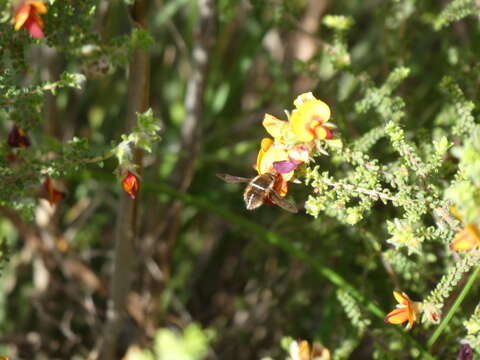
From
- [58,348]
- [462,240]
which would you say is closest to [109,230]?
[58,348]

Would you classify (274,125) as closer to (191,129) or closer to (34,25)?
(34,25)

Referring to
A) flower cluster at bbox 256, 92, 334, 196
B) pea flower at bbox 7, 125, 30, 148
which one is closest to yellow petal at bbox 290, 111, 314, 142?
flower cluster at bbox 256, 92, 334, 196

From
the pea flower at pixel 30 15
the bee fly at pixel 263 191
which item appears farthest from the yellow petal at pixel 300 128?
the pea flower at pixel 30 15

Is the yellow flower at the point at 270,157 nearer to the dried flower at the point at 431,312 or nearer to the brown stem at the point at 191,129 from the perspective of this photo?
the dried flower at the point at 431,312

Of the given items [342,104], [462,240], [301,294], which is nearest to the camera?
[462,240]

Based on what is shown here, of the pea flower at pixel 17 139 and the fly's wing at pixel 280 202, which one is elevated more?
the pea flower at pixel 17 139

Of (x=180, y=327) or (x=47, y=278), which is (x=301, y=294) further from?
(x=47, y=278)

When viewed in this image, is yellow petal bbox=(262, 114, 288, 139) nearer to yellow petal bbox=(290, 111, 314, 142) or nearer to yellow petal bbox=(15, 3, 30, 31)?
yellow petal bbox=(290, 111, 314, 142)
